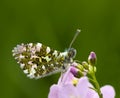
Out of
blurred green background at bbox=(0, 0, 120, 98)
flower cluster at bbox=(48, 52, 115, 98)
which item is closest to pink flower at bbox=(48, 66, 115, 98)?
flower cluster at bbox=(48, 52, 115, 98)

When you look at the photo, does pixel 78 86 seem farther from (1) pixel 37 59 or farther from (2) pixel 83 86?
(1) pixel 37 59

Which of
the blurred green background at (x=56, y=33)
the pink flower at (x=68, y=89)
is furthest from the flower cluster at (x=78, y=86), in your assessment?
the blurred green background at (x=56, y=33)

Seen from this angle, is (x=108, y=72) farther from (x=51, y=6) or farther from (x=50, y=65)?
(x=50, y=65)

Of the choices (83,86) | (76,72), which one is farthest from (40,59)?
(83,86)

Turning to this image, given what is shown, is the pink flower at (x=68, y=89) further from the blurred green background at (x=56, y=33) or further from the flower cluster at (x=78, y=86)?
the blurred green background at (x=56, y=33)

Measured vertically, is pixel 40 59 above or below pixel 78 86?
above
